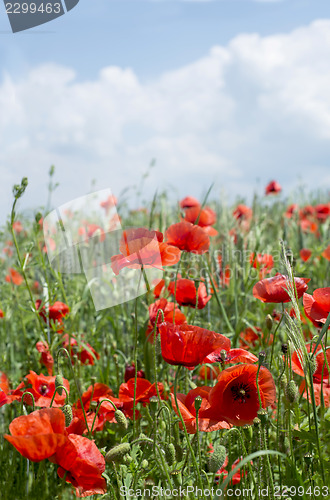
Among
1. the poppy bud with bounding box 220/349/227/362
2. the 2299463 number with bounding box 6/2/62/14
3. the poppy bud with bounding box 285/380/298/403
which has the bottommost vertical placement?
the poppy bud with bounding box 285/380/298/403

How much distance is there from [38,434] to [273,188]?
17.3 ft

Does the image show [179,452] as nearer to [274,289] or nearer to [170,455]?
[170,455]

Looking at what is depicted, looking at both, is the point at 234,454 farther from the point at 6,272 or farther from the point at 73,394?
the point at 6,272

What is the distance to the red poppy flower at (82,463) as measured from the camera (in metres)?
0.97

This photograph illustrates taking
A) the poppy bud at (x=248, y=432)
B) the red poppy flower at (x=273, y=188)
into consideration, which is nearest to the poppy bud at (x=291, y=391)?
the poppy bud at (x=248, y=432)

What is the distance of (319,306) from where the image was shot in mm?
1193

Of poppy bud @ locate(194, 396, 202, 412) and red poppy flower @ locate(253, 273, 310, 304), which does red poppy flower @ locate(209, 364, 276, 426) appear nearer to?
poppy bud @ locate(194, 396, 202, 412)

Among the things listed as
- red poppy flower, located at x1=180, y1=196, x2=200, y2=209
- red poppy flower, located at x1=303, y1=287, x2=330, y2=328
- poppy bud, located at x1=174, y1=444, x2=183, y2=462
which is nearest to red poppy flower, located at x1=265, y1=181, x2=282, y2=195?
red poppy flower, located at x1=180, y1=196, x2=200, y2=209

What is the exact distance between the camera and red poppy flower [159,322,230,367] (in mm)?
1096

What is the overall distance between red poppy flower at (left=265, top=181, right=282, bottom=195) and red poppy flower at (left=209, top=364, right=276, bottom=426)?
4.93 metres

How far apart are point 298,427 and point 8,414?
105 cm

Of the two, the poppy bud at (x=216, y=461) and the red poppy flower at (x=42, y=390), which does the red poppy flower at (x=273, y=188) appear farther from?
the poppy bud at (x=216, y=461)

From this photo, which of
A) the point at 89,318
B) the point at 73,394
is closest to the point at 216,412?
the point at 73,394

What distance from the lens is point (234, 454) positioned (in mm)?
1382
